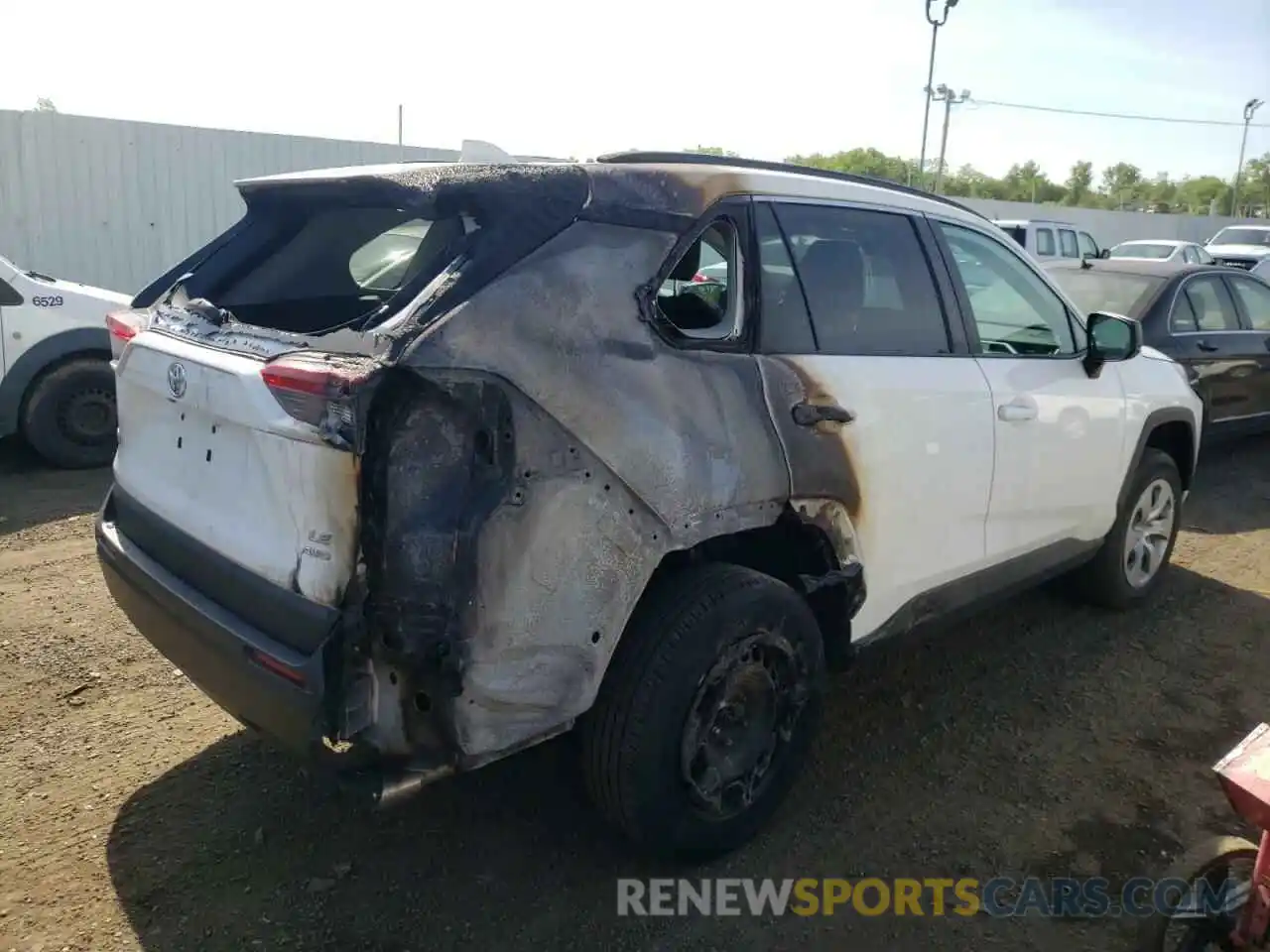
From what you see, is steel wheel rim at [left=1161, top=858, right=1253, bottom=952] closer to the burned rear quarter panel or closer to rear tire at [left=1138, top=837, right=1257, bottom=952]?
rear tire at [left=1138, top=837, right=1257, bottom=952]

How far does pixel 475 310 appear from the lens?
2236mm

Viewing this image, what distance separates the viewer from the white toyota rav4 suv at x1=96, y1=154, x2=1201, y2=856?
2232 mm

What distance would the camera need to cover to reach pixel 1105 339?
4117 millimetres

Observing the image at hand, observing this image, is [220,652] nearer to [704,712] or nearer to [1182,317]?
[704,712]

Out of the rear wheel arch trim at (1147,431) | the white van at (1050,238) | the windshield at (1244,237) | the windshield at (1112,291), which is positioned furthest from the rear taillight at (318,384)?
the windshield at (1244,237)

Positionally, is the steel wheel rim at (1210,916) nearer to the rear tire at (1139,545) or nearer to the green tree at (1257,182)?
the rear tire at (1139,545)

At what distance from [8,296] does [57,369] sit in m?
0.54

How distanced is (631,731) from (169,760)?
1.77 meters

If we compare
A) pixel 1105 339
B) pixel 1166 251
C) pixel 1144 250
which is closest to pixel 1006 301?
pixel 1105 339

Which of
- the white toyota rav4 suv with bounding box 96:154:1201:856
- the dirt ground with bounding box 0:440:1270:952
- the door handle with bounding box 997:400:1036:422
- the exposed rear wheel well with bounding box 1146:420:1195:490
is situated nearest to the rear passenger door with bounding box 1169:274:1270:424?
the exposed rear wheel well with bounding box 1146:420:1195:490

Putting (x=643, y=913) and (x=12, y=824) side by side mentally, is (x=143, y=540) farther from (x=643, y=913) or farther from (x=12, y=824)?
(x=643, y=913)

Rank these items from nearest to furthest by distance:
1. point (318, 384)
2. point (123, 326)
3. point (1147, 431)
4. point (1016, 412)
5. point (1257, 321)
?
1. point (318, 384)
2. point (123, 326)
3. point (1016, 412)
4. point (1147, 431)
5. point (1257, 321)

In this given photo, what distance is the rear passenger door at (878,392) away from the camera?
294cm

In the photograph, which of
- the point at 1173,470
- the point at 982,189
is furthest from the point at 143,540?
the point at 982,189
